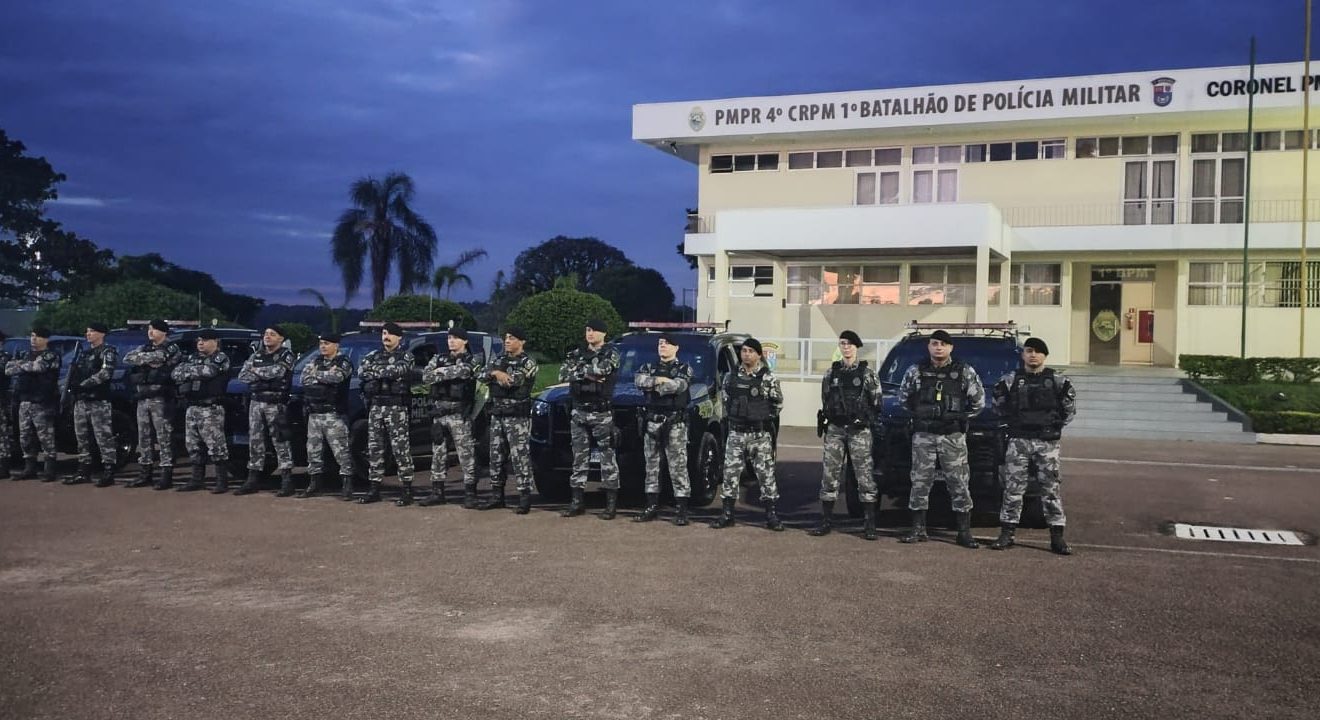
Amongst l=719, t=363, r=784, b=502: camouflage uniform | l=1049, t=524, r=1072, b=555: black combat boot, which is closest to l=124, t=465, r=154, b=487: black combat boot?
l=719, t=363, r=784, b=502: camouflage uniform

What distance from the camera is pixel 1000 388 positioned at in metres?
8.56

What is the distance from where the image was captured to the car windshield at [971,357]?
1042cm

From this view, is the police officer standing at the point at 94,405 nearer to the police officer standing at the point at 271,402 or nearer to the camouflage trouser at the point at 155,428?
the camouflage trouser at the point at 155,428

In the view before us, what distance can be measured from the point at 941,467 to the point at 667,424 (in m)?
2.52

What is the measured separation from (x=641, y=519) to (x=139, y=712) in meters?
5.49

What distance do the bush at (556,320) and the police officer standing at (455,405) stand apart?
59.6ft

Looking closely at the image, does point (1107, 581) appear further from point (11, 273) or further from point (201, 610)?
point (11, 273)

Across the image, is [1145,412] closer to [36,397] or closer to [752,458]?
[752,458]

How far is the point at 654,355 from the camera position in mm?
11648

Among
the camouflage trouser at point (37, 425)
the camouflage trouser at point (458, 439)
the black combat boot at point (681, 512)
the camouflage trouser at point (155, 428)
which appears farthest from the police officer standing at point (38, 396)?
the black combat boot at point (681, 512)

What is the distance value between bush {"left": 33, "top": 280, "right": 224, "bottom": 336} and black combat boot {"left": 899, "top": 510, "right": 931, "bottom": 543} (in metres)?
23.2

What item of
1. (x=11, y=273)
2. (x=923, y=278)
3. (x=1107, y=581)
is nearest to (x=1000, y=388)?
(x=1107, y=581)

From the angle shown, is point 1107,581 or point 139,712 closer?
point 139,712

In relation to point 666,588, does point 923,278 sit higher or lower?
higher
